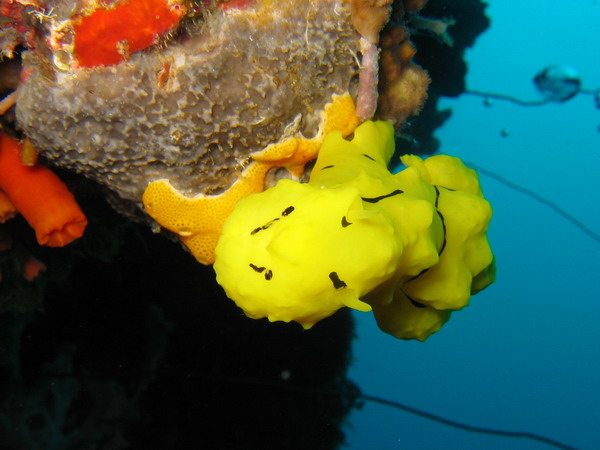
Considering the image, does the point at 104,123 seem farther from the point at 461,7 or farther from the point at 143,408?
the point at 143,408

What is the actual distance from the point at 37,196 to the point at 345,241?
1.60 m

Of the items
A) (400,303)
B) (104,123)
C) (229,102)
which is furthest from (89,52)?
(400,303)

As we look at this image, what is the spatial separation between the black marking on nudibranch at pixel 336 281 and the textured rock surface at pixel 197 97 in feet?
2.73

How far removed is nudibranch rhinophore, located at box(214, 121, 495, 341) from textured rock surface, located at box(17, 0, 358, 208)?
309 mm

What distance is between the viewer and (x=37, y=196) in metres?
2.18

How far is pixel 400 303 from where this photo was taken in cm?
218

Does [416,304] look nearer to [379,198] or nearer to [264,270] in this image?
[379,198]

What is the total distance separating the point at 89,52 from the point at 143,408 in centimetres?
476

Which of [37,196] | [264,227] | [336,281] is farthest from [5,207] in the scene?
[336,281]

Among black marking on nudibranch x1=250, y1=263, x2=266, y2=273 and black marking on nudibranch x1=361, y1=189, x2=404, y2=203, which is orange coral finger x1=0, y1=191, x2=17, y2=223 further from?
black marking on nudibranch x1=361, y1=189, x2=404, y2=203

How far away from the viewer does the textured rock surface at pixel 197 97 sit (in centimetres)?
180

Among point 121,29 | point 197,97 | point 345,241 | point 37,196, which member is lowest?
point 345,241

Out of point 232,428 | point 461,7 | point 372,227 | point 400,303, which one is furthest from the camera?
point 232,428

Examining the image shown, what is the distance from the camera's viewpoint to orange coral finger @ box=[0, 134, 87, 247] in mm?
2168
